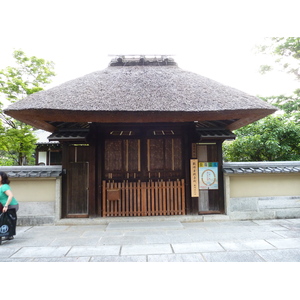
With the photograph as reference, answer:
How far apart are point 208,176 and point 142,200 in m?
2.06

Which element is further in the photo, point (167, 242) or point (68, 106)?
point (68, 106)

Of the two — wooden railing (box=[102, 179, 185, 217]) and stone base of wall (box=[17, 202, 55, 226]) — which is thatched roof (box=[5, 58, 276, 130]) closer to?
wooden railing (box=[102, 179, 185, 217])

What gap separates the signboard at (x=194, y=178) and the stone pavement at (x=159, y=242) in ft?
2.77

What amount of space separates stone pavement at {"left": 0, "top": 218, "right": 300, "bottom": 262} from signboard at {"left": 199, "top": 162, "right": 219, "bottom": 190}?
1.02 metres

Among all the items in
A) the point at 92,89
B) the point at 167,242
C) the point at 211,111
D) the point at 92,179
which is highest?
the point at 92,89

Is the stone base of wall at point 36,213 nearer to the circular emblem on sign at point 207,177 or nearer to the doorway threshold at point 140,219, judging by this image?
the doorway threshold at point 140,219

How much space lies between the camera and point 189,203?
577 centimetres

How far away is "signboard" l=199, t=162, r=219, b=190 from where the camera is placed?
582cm

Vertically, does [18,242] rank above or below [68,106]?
below

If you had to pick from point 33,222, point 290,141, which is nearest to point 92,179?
point 33,222

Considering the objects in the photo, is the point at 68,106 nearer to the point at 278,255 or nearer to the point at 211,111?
the point at 211,111

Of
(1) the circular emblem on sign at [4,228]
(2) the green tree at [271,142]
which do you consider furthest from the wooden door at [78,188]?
(2) the green tree at [271,142]

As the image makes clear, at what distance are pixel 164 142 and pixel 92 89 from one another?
8.13ft

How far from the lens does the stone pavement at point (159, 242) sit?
11.4 ft
